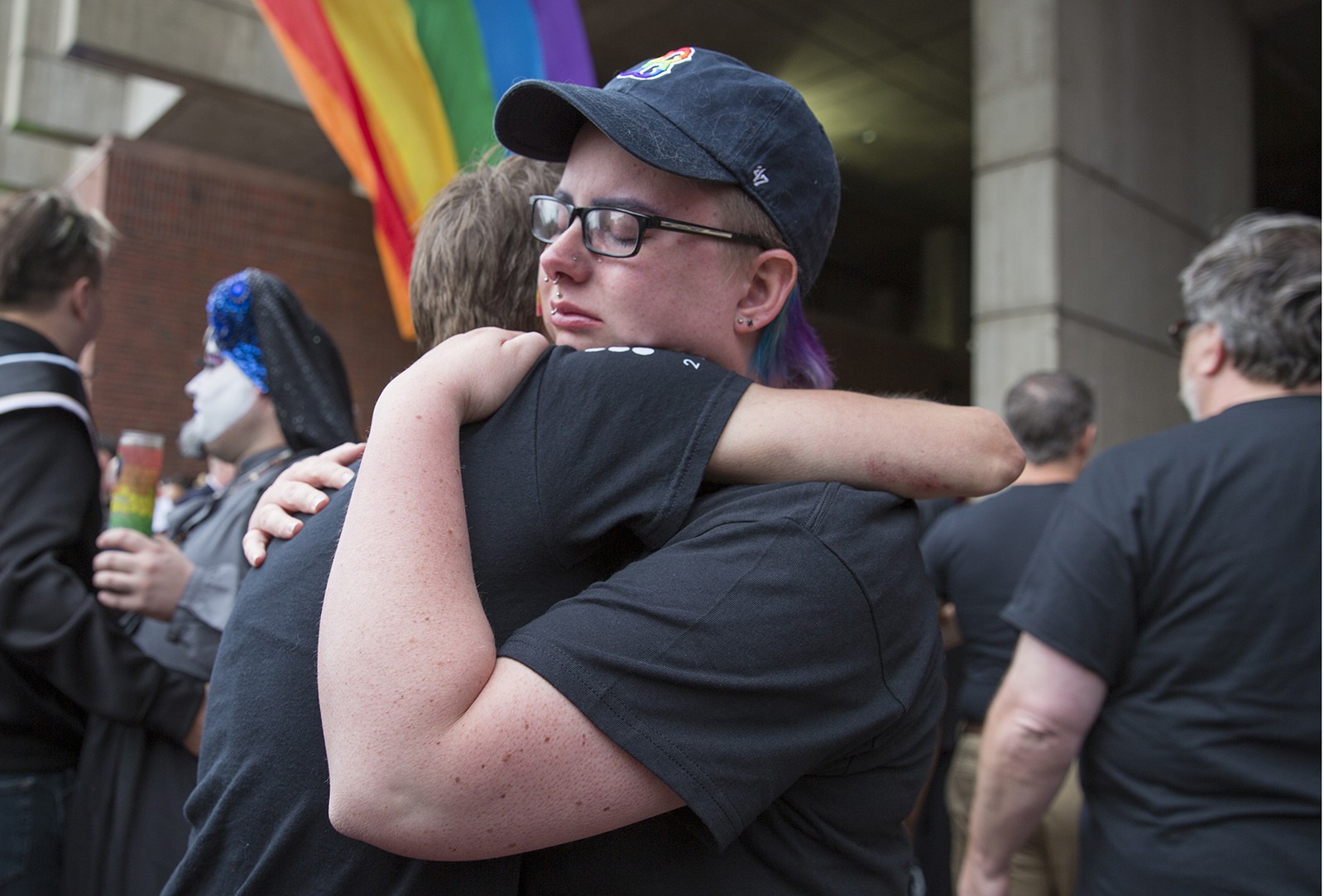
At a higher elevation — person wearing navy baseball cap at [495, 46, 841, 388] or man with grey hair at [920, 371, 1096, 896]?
person wearing navy baseball cap at [495, 46, 841, 388]

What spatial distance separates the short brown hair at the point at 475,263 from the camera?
137 centimetres

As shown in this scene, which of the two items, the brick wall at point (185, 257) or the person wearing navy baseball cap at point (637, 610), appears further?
the brick wall at point (185, 257)

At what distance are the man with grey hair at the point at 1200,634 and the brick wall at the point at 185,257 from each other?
9.78 metres

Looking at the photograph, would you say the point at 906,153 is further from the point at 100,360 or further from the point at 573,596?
the point at 573,596

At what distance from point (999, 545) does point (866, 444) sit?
2.67m

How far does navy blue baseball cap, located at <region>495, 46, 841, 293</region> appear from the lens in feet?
4.02

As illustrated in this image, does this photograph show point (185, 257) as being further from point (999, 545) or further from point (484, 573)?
point (484, 573)

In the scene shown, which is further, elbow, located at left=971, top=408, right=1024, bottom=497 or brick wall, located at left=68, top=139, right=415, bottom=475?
brick wall, located at left=68, top=139, right=415, bottom=475

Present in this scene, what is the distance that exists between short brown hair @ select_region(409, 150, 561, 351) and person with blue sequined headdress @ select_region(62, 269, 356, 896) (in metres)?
1.13

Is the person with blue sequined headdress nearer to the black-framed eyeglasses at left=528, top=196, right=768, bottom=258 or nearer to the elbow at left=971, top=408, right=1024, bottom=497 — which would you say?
the black-framed eyeglasses at left=528, top=196, right=768, bottom=258

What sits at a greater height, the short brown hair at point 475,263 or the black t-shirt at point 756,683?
the short brown hair at point 475,263

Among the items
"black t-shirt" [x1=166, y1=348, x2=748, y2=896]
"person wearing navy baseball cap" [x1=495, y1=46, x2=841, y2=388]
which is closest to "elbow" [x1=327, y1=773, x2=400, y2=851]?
"black t-shirt" [x1=166, y1=348, x2=748, y2=896]

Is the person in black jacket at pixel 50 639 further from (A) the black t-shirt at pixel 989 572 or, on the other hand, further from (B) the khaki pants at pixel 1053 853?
(A) the black t-shirt at pixel 989 572

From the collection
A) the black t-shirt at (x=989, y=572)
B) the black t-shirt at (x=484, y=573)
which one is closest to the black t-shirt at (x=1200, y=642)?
the black t-shirt at (x=989, y=572)
